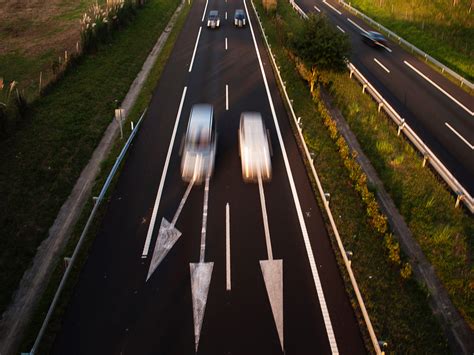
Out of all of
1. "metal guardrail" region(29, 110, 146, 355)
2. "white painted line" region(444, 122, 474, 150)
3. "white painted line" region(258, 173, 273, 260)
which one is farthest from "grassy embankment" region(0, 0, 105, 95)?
"white painted line" region(444, 122, 474, 150)

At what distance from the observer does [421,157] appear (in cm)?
1927

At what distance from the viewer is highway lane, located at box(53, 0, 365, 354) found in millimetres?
11109

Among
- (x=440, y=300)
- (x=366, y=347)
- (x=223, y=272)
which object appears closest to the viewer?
(x=366, y=347)

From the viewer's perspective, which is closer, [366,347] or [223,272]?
[366,347]

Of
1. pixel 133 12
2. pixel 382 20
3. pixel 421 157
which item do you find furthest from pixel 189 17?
pixel 421 157

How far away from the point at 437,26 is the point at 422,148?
26261 millimetres

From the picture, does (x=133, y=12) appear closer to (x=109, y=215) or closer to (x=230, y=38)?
(x=230, y=38)

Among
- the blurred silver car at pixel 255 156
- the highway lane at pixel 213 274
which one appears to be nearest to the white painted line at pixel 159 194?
the highway lane at pixel 213 274

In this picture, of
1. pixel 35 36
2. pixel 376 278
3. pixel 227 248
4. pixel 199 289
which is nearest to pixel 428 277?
pixel 376 278

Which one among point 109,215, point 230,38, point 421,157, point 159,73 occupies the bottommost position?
point 109,215

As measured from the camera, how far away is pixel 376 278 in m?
12.8

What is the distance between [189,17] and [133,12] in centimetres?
746

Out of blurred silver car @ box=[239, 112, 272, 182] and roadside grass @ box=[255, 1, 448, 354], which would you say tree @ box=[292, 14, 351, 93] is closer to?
roadside grass @ box=[255, 1, 448, 354]

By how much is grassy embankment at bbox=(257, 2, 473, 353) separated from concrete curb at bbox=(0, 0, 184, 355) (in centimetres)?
Answer: 1100
